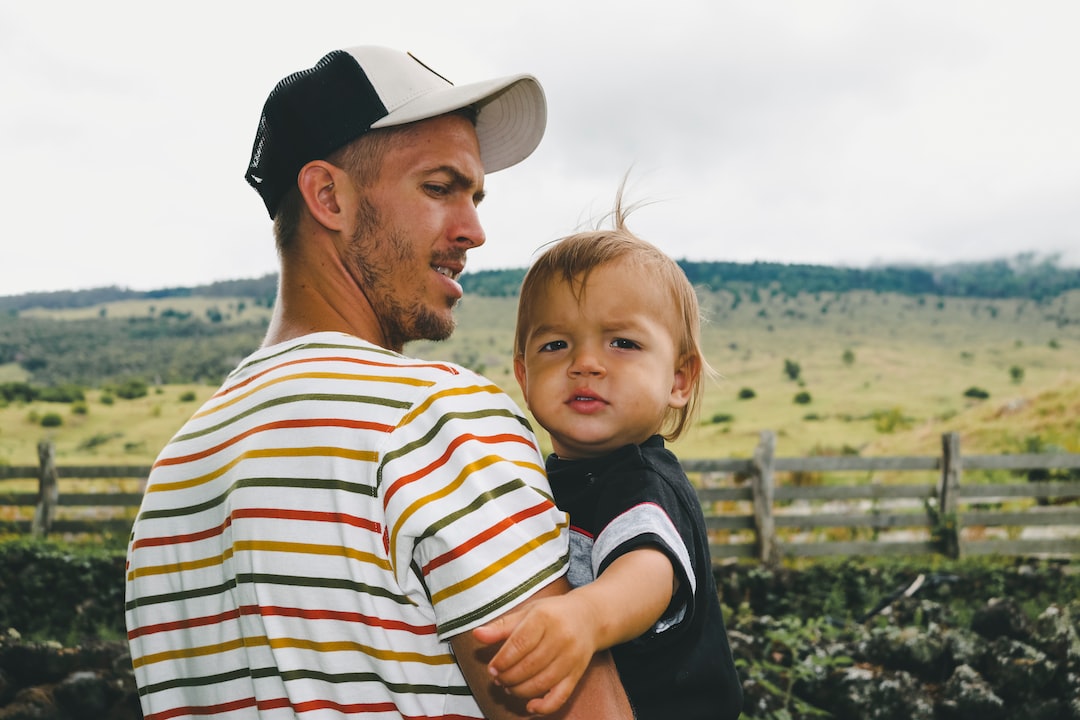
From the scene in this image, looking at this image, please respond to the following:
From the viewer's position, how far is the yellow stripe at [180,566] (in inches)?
55.3

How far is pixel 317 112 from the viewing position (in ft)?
5.64

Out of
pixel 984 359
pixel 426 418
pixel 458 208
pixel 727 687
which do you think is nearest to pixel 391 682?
pixel 426 418

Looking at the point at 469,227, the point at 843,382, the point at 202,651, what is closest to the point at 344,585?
the point at 202,651

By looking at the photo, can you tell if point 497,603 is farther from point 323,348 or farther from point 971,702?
point 971,702

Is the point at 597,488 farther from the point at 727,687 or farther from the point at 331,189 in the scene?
the point at 331,189

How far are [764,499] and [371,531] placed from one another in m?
10.3

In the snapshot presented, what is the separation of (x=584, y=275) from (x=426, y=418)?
722 millimetres

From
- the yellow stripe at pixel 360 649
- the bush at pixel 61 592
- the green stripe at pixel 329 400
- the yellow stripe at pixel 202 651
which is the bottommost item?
the bush at pixel 61 592

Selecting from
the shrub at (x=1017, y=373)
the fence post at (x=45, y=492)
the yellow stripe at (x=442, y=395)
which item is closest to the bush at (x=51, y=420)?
the fence post at (x=45, y=492)

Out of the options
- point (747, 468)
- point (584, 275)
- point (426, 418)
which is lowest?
point (747, 468)

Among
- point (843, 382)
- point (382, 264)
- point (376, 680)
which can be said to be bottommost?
point (843, 382)

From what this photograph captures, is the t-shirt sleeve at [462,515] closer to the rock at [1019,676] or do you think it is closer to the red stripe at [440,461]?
the red stripe at [440,461]

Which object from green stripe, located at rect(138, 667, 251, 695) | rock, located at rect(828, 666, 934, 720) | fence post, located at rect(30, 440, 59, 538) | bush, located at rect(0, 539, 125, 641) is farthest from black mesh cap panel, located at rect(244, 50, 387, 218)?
fence post, located at rect(30, 440, 59, 538)

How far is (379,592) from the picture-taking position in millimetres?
1263
